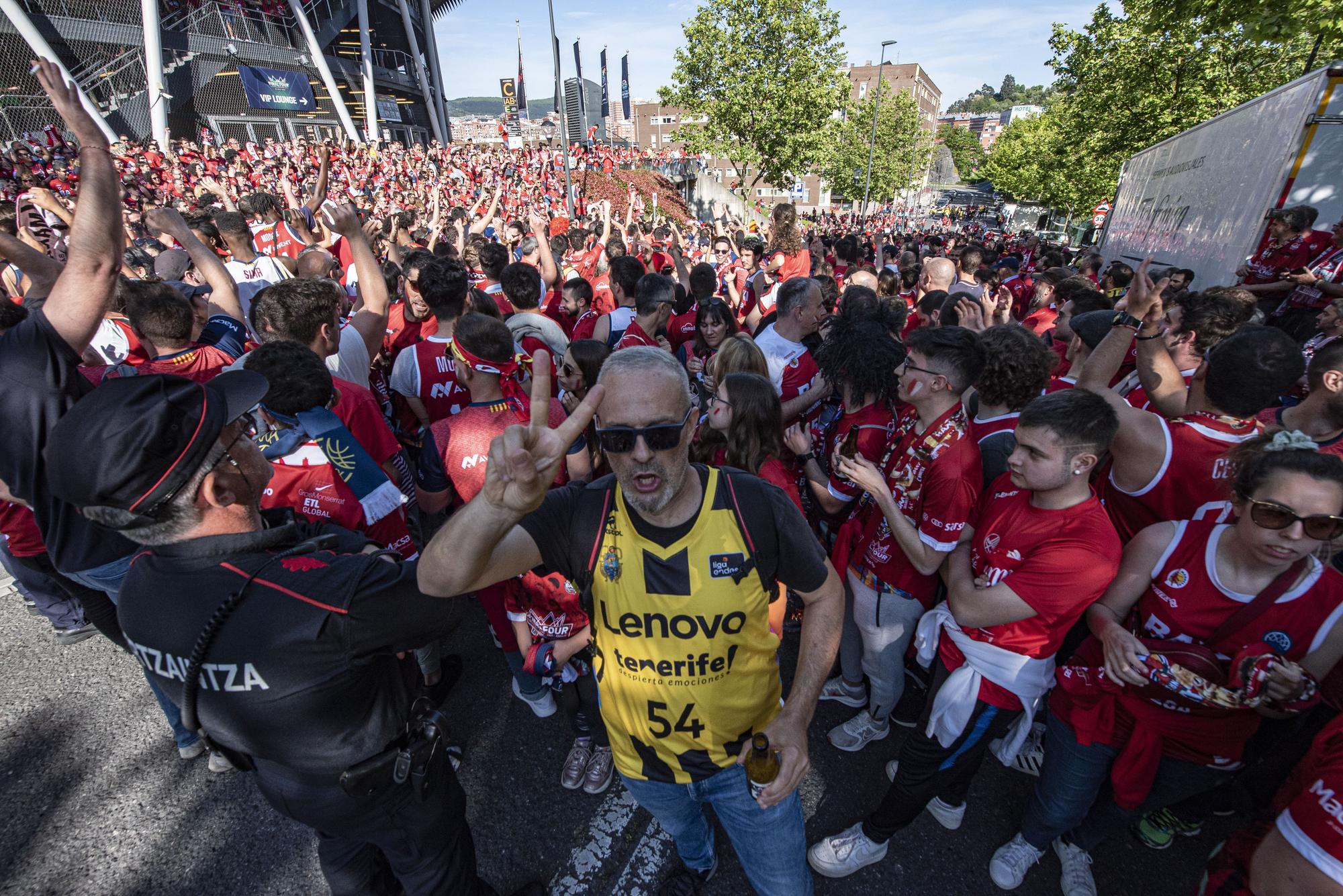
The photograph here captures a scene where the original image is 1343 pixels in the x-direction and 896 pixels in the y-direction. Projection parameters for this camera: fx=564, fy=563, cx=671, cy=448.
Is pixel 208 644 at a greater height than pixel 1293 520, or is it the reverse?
pixel 1293 520

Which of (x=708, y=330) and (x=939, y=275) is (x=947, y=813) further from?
(x=939, y=275)

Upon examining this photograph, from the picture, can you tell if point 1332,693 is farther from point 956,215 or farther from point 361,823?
point 956,215

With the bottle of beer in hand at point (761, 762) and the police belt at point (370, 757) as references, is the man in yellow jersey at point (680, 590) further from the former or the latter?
the police belt at point (370, 757)

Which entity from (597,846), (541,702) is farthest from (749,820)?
(541,702)

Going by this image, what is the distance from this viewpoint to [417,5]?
4194cm

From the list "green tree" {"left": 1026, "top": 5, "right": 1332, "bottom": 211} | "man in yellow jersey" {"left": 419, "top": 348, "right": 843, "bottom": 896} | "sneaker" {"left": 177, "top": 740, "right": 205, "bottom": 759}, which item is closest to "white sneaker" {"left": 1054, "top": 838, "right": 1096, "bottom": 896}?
"man in yellow jersey" {"left": 419, "top": 348, "right": 843, "bottom": 896}

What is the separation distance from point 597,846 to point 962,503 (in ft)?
7.79

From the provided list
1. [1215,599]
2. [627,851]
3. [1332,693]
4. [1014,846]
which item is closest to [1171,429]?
[1215,599]

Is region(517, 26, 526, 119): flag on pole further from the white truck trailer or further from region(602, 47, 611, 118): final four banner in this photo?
the white truck trailer

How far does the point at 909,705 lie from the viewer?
11.2 ft

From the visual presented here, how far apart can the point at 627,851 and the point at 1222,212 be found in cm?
1119

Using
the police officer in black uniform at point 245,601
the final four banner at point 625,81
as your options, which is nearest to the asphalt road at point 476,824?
the police officer in black uniform at point 245,601

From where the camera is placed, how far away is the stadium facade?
23.0 m

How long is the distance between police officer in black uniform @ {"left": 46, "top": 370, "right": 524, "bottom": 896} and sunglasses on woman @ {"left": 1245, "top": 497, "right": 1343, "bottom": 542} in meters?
2.53
